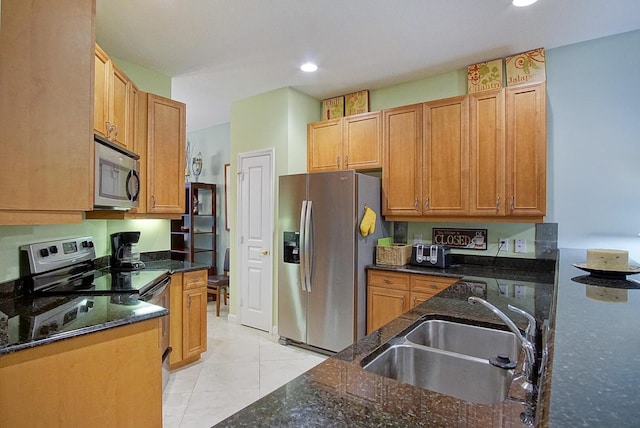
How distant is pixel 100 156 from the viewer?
6.28 ft

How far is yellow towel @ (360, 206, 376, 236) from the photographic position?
10.1 feet

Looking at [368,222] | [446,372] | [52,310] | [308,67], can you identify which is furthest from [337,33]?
[52,310]

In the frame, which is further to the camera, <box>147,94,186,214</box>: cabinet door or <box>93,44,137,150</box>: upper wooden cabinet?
<box>147,94,186,214</box>: cabinet door

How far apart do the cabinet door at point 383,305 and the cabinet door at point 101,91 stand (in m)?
2.47

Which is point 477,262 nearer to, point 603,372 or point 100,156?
point 603,372

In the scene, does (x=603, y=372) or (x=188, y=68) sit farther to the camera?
(x=188, y=68)

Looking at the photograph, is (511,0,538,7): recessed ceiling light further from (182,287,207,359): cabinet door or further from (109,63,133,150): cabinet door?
(182,287,207,359): cabinet door

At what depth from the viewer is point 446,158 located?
9.99 ft

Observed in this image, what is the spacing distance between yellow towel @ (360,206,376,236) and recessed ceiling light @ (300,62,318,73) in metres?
1.41

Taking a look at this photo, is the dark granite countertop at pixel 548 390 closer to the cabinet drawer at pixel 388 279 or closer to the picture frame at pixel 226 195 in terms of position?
the cabinet drawer at pixel 388 279

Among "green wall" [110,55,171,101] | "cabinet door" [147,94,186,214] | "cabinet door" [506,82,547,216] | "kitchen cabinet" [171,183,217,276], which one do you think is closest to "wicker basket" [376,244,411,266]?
"cabinet door" [506,82,547,216]

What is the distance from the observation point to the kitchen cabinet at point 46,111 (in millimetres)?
1363

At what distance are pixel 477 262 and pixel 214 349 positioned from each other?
106 inches

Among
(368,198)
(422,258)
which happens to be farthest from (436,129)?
(422,258)
